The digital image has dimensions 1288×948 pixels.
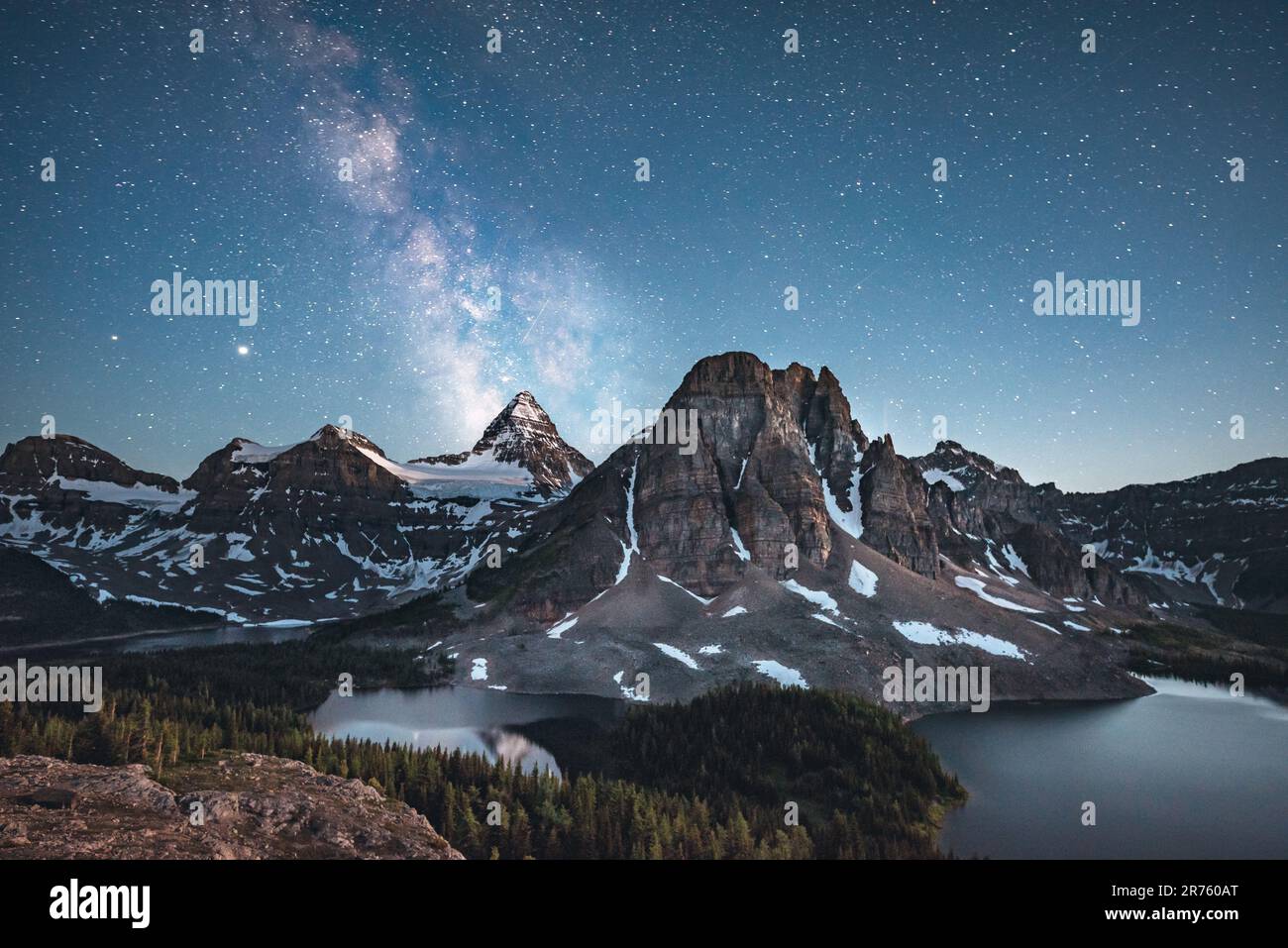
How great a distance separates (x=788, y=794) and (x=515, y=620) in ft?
381

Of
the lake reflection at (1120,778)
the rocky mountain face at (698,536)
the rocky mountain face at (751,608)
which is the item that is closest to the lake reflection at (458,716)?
the rocky mountain face at (751,608)

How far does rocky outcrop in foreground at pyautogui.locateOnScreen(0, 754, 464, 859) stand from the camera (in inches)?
1111

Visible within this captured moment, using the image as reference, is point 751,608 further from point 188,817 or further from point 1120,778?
point 188,817

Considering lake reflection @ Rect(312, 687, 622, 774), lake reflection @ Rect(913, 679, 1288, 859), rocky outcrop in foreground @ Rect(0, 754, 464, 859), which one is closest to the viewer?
rocky outcrop in foreground @ Rect(0, 754, 464, 859)

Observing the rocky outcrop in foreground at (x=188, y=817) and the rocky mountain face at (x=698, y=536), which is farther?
the rocky mountain face at (x=698, y=536)

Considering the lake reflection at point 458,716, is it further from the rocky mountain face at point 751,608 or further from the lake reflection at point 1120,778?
the lake reflection at point 1120,778

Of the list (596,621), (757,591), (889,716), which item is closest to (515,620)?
(596,621)

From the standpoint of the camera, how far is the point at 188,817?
33.6 m

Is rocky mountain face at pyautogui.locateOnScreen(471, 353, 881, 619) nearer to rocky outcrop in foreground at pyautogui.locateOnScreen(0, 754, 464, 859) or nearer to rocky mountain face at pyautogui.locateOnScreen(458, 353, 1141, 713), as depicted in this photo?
rocky mountain face at pyautogui.locateOnScreen(458, 353, 1141, 713)

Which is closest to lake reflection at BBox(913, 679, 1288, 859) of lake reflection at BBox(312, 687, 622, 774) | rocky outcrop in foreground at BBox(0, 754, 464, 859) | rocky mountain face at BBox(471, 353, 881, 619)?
rocky outcrop in foreground at BBox(0, 754, 464, 859)

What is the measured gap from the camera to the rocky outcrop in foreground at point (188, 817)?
92.6 feet

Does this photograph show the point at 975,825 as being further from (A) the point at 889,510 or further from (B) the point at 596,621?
(A) the point at 889,510
